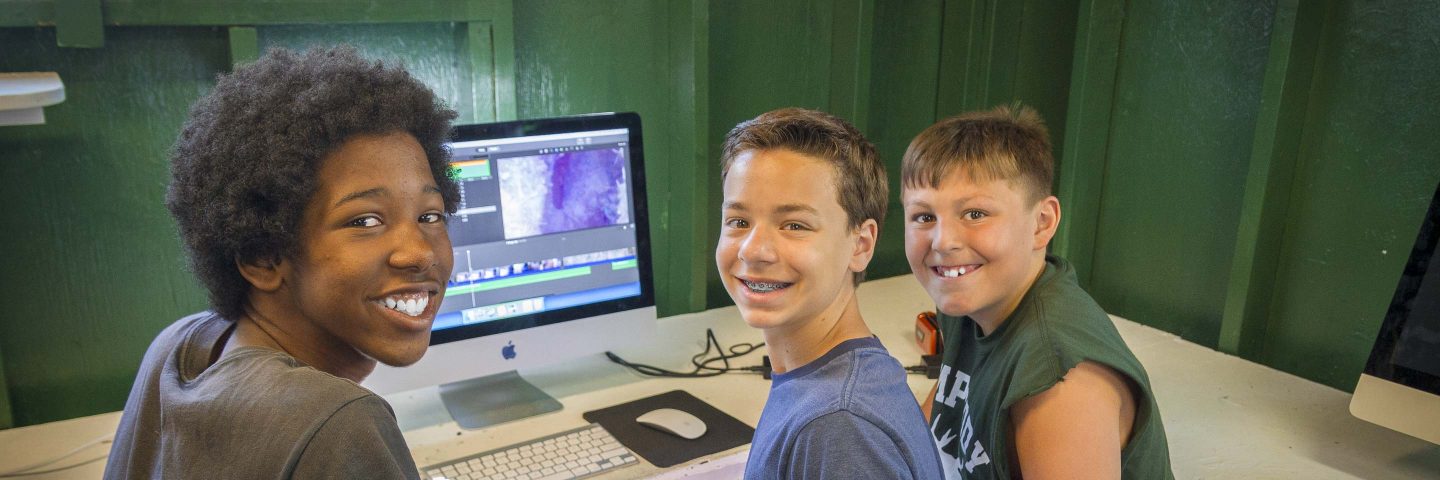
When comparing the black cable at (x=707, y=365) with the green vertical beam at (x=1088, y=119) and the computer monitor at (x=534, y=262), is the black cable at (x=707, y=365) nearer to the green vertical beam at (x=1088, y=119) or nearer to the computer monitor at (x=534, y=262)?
the computer monitor at (x=534, y=262)

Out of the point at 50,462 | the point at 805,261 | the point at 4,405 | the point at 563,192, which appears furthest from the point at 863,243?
the point at 4,405

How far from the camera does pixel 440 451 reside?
168 centimetres

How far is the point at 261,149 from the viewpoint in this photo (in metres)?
0.93

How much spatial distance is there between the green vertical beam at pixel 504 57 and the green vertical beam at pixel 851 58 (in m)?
0.83

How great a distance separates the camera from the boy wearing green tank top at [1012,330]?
4.30 ft

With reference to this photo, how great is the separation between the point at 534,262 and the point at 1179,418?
121 centimetres

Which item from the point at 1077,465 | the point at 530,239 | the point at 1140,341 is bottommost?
the point at 1140,341

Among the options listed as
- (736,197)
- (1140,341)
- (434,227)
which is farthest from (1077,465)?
(1140,341)

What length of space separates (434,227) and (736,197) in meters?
0.36

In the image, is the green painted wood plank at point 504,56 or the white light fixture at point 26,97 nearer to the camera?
the white light fixture at point 26,97

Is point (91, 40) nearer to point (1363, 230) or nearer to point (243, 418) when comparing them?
point (243, 418)

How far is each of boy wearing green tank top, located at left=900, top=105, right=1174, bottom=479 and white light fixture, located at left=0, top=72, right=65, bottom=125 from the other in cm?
132

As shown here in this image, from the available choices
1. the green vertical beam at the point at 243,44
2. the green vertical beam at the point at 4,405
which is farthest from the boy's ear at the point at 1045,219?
the green vertical beam at the point at 4,405

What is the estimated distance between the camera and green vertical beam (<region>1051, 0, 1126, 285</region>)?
263 centimetres
